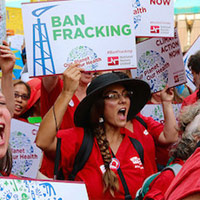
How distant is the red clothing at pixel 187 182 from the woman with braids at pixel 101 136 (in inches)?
48.7

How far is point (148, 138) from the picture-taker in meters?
3.33

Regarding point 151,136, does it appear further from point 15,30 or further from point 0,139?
point 15,30

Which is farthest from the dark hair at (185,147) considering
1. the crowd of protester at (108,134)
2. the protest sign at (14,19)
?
the protest sign at (14,19)

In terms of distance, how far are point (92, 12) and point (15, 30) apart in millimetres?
4507

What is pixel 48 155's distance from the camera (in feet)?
9.63

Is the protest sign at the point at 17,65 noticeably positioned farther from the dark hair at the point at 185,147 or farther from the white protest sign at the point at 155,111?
the dark hair at the point at 185,147

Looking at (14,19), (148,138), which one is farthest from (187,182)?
(14,19)

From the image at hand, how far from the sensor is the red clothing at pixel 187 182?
1.46 m

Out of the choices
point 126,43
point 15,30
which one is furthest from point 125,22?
point 15,30

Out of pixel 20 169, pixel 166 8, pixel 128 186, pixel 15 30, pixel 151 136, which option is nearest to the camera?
pixel 128 186

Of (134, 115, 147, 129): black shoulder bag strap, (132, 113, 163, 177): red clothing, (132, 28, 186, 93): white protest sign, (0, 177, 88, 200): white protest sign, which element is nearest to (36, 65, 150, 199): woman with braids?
(132, 113, 163, 177): red clothing

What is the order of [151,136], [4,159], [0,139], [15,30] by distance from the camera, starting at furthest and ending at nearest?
[15,30] < [151,136] < [4,159] < [0,139]

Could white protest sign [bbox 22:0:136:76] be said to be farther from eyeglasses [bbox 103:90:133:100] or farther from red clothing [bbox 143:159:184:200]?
red clothing [bbox 143:159:184:200]

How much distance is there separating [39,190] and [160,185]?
792 mm
